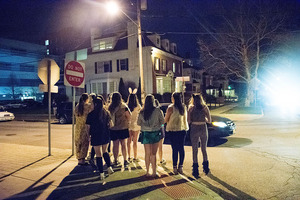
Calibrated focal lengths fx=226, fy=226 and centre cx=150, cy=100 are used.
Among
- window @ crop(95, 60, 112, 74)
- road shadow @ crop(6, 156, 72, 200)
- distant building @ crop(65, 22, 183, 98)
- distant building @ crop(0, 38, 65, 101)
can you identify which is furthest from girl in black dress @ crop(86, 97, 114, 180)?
distant building @ crop(0, 38, 65, 101)

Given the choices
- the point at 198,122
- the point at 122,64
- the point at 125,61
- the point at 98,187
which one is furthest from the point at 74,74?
the point at 122,64

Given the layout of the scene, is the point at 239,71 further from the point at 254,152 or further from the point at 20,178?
the point at 20,178

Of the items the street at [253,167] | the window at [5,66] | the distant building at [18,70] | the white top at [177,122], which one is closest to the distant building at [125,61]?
the distant building at [18,70]

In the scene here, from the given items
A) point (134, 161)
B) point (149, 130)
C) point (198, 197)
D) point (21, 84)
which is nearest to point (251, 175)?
point (198, 197)

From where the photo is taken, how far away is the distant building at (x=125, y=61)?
93.4 ft

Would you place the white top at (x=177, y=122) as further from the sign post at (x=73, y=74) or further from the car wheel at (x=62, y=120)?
the car wheel at (x=62, y=120)

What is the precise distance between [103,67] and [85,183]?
27.4m

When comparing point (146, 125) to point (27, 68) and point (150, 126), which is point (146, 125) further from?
point (27, 68)

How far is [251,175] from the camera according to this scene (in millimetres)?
5109

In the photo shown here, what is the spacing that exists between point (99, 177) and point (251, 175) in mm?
3430

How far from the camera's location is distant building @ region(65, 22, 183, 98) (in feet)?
93.4

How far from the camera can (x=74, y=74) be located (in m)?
6.70

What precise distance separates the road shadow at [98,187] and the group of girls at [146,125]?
0.31 m

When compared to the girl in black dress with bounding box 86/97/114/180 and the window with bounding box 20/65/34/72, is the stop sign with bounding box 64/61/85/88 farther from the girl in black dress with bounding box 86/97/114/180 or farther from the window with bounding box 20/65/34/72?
the window with bounding box 20/65/34/72
